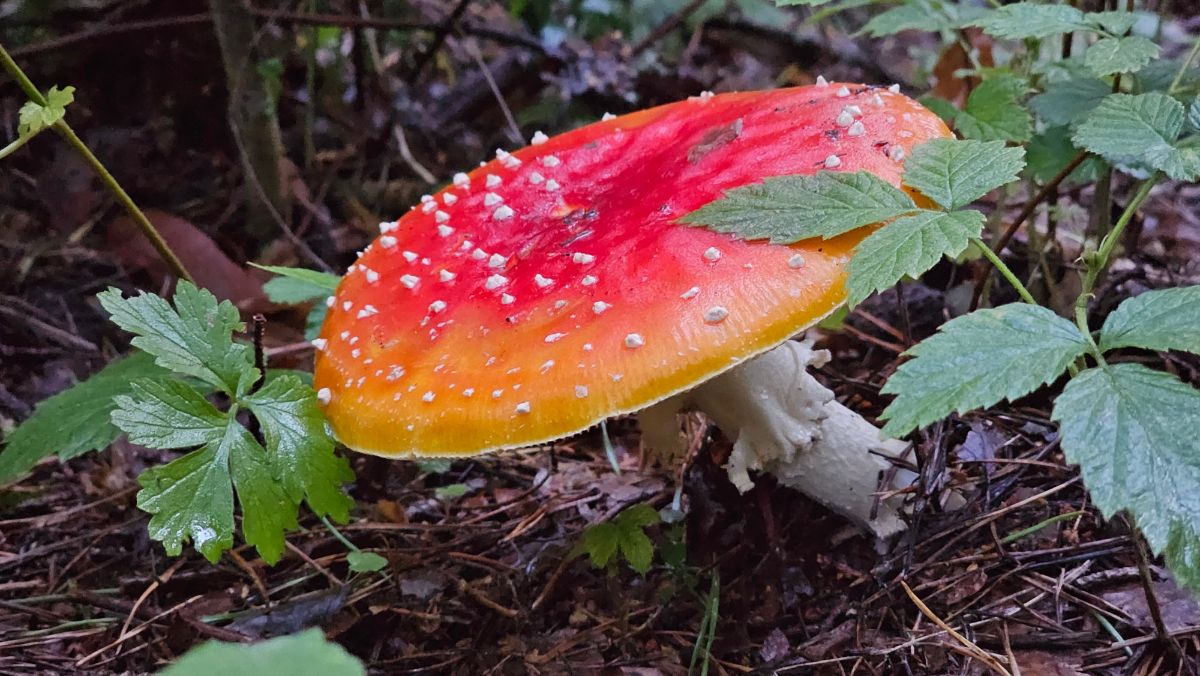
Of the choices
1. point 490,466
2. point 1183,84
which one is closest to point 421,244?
point 490,466

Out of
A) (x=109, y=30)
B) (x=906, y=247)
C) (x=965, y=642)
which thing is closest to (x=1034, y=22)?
(x=906, y=247)

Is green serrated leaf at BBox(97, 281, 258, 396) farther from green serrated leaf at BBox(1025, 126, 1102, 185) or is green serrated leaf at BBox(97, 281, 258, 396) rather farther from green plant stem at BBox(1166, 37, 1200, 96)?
green plant stem at BBox(1166, 37, 1200, 96)

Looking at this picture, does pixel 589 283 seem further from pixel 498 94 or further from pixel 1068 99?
pixel 498 94

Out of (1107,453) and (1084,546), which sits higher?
(1107,453)

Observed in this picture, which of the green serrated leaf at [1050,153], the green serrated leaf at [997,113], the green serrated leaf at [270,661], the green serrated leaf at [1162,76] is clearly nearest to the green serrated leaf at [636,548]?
the green serrated leaf at [270,661]

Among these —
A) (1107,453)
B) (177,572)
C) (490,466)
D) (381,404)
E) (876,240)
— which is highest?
(876,240)

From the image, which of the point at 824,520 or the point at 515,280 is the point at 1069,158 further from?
the point at 515,280
